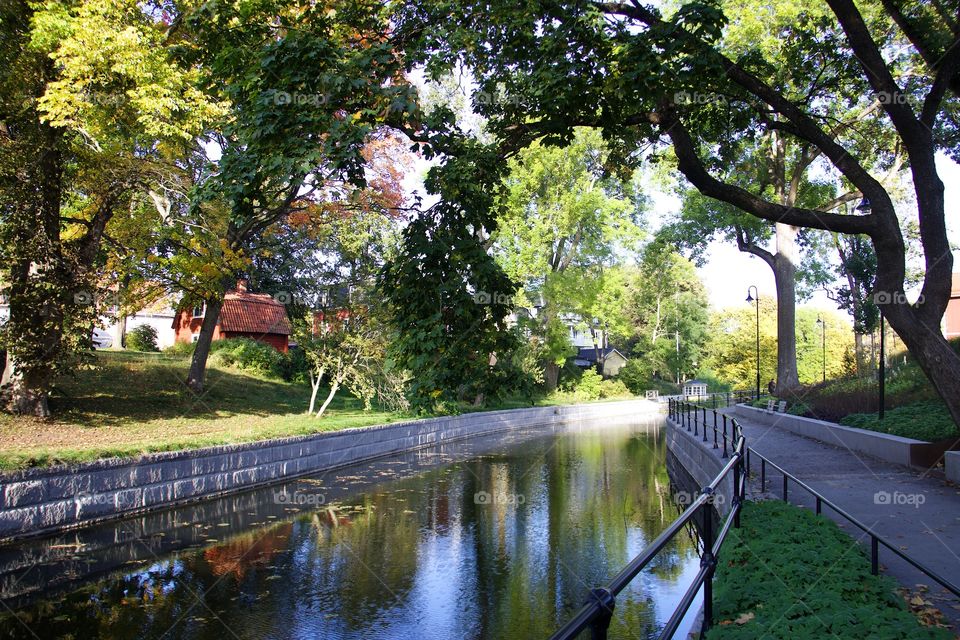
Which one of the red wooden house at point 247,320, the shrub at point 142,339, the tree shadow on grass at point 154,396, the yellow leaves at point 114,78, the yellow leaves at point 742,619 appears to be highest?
the yellow leaves at point 114,78

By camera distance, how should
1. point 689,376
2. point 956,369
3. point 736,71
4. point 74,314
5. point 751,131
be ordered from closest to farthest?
point 956,369 → point 736,71 → point 751,131 → point 74,314 → point 689,376

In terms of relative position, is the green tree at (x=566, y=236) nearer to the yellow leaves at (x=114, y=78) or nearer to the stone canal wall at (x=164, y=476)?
the stone canal wall at (x=164, y=476)

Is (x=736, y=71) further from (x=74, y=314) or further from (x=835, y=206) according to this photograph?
(x=835, y=206)

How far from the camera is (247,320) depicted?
4625 centimetres

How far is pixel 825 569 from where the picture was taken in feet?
22.2

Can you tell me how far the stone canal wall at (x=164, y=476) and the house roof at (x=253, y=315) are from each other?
80.5ft

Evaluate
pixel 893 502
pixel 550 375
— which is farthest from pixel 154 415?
pixel 550 375

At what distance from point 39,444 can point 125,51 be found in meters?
8.21

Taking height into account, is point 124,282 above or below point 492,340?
above

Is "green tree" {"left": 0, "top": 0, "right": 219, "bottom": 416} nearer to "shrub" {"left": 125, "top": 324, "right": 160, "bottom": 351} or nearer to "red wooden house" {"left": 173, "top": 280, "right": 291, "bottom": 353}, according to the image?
"shrub" {"left": 125, "top": 324, "right": 160, "bottom": 351}

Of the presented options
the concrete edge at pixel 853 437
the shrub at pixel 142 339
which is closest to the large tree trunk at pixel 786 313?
the concrete edge at pixel 853 437

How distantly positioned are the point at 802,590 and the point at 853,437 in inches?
556

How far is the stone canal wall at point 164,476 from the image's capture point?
10586 mm

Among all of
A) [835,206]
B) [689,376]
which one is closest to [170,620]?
[835,206]
